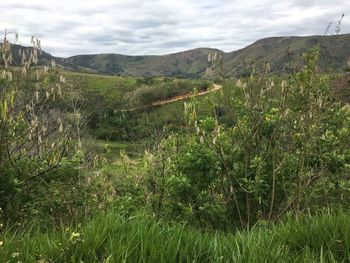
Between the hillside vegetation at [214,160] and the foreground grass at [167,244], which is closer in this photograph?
the foreground grass at [167,244]

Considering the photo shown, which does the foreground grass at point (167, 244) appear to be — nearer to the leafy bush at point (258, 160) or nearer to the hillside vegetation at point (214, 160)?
the hillside vegetation at point (214, 160)

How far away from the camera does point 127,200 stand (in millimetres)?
6961

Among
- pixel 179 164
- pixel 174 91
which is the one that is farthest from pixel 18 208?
pixel 174 91

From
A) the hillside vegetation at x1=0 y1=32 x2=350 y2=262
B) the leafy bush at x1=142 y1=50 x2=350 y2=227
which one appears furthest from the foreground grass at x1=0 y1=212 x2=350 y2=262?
the leafy bush at x1=142 y1=50 x2=350 y2=227

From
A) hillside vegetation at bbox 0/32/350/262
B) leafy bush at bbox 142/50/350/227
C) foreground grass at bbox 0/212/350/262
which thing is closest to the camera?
foreground grass at bbox 0/212/350/262

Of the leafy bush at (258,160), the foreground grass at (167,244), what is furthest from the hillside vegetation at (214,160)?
the foreground grass at (167,244)

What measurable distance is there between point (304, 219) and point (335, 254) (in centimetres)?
82

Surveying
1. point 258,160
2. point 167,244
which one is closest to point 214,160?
point 258,160

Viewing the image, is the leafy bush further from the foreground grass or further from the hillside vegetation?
the foreground grass

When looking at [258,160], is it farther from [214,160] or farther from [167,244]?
[167,244]

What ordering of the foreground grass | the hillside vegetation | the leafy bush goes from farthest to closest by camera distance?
the leafy bush
the hillside vegetation
the foreground grass

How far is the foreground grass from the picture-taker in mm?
2949

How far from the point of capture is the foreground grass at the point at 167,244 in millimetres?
2949

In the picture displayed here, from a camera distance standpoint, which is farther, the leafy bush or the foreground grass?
the leafy bush
